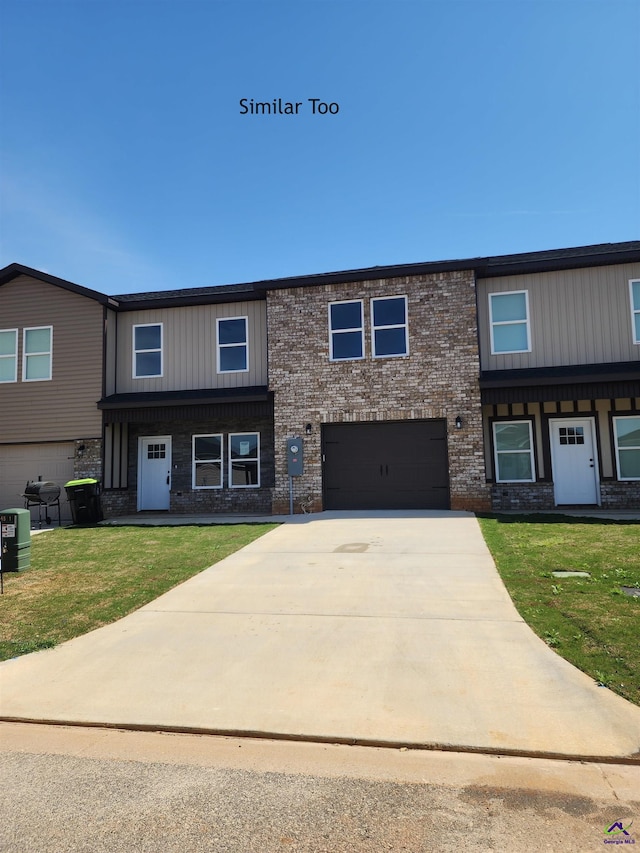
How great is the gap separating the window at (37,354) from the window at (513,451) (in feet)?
41.7

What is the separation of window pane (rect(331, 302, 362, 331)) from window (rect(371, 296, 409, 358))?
0.38 metres

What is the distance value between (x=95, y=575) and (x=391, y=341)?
30.2ft

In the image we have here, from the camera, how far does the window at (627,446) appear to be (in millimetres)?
14195

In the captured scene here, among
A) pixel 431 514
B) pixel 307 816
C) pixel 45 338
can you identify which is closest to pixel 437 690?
pixel 307 816

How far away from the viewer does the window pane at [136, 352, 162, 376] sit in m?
16.7

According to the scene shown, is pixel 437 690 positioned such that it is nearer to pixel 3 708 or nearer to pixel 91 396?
pixel 3 708

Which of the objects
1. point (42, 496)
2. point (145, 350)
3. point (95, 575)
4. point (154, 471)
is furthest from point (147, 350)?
point (95, 575)

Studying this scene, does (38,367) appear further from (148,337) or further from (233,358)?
(233,358)

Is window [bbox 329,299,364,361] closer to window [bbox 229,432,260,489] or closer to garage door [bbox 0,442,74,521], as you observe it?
window [bbox 229,432,260,489]

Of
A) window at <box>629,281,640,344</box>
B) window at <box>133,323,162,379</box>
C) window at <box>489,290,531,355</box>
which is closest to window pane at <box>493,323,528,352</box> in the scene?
window at <box>489,290,531,355</box>

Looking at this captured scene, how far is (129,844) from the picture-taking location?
2.67 m

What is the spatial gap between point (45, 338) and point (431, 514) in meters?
12.0

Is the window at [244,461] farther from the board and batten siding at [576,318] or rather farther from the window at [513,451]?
the board and batten siding at [576,318]

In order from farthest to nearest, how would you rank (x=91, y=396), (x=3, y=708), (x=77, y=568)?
(x=91, y=396) → (x=77, y=568) → (x=3, y=708)
